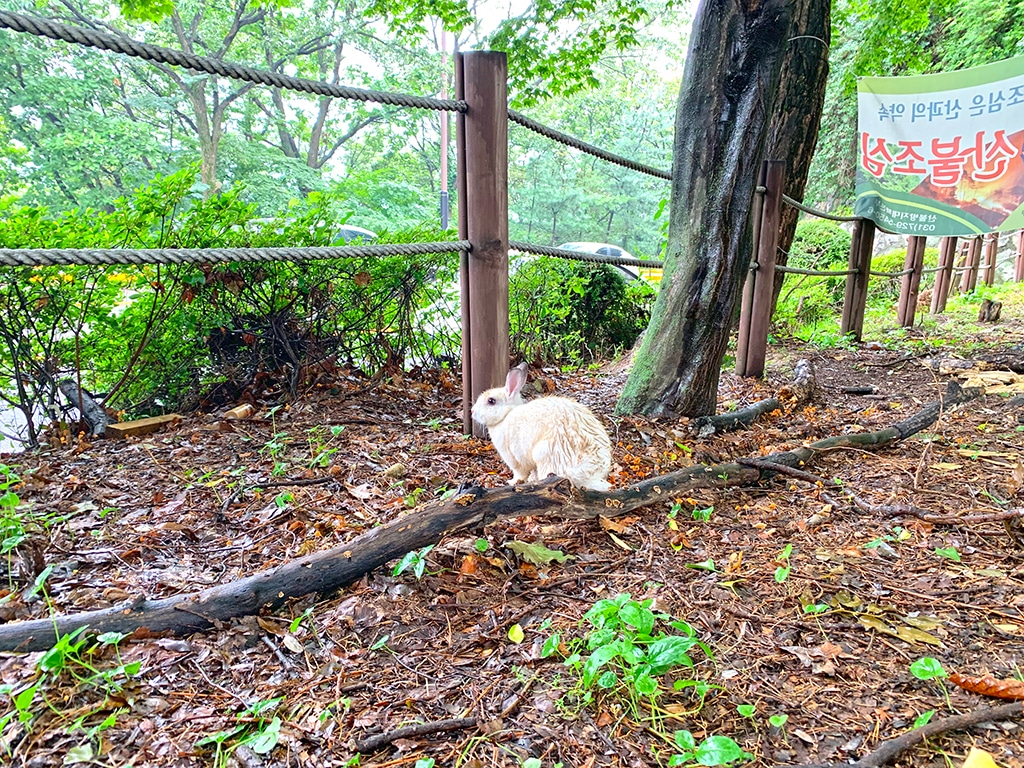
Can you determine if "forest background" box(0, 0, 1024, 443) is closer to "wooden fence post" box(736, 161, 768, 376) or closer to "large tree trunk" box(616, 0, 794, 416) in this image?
"wooden fence post" box(736, 161, 768, 376)

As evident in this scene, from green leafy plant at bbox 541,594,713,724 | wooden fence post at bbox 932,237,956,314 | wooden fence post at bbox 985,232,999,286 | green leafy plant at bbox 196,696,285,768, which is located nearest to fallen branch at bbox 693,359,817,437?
green leafy plant at bbox 541,594,713,724

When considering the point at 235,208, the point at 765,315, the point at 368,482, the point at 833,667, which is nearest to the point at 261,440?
the point at 368,482

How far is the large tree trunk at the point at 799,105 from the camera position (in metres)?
4.98

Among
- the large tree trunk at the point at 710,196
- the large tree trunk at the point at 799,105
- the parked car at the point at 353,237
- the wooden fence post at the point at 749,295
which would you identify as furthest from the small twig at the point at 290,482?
the large tree trunk at the point at 799,105

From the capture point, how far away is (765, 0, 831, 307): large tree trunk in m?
4.98

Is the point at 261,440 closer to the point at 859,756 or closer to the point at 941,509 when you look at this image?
the point at 859,756

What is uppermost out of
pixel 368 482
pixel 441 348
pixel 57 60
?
pixel 57 60

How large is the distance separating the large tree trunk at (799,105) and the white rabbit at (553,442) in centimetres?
321

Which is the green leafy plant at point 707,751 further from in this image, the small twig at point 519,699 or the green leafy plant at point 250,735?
the green leafy plant at point 250,735

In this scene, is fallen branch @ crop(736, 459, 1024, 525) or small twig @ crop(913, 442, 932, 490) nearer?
fallen branch @ crop(736, 459, 1024, 525)

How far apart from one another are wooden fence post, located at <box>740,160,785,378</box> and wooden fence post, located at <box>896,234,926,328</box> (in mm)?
3513

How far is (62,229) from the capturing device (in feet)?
9.44

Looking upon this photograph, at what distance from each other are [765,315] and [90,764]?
448 centimetres

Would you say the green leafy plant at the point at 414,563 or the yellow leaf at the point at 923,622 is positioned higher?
the green leafy plant at the point at 414,563
